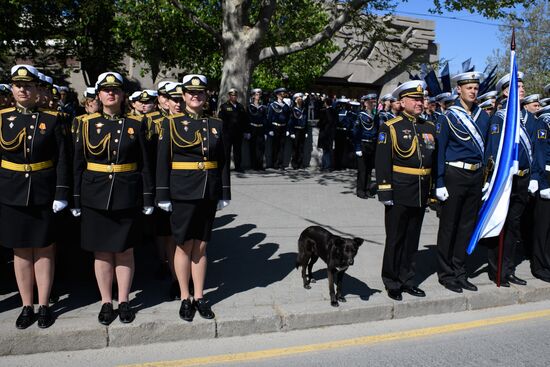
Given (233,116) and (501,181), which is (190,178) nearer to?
(501,181)

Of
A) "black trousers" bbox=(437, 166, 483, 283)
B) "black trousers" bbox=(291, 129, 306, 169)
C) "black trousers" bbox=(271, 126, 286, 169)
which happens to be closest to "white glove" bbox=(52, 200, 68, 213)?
"black trousers" bbox=(437, 166, 483, 283)

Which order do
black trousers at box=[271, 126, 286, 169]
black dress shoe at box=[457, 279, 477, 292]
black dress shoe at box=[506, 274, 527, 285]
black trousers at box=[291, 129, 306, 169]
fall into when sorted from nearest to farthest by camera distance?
black dress shoe at box=[457, 279, 477, 292]
black dress shoe at box=[506, 274, 527, 285]
black trousers at box=[271, 126, 286, 169]
black trousers at box=[291, 129, 306, 169]

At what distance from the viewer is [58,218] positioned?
176 inches

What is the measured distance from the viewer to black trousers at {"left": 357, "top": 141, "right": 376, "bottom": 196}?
10742mm

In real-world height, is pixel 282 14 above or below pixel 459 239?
above

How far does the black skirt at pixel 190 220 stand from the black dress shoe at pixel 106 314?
769 mm

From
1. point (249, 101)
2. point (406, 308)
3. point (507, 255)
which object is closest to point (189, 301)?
point (406, 308)

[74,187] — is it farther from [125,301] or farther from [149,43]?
[149,43]

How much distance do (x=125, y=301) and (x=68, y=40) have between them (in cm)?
2360

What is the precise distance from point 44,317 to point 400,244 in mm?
3355

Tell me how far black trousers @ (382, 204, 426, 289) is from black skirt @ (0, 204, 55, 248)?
3.18 metres

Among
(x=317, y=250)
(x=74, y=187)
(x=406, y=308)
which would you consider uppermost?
(x=74, y=187)

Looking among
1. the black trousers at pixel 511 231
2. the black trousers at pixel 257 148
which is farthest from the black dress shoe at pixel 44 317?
the black trousers at pixel 257 148

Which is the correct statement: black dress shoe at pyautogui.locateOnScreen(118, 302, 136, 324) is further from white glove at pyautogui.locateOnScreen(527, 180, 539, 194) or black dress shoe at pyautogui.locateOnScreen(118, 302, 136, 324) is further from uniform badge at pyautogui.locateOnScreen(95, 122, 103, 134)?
white glove at pyautogui.locateOnScreen(527, 180, 539, 194)
